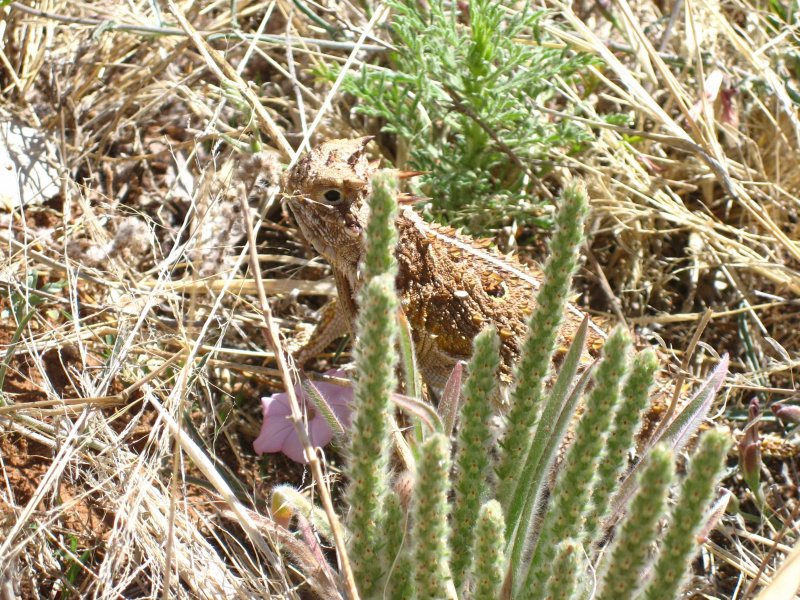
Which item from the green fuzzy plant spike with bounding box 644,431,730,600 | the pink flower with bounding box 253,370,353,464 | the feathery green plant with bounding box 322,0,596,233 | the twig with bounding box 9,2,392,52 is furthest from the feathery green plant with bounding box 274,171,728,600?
the twig with bounding box 9,2,392,52

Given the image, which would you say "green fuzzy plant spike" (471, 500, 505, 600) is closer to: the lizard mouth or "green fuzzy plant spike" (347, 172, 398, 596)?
"green fuzzy plant spike" (347, 172, 398, 596)

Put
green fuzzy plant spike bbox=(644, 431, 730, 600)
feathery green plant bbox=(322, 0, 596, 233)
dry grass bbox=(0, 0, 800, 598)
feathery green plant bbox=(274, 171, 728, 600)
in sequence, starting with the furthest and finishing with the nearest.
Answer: feathery green plant bbox=(322, 0, 596, 233) < dry grass bbox=(0, 0, 800, 598) < feathery green plant bbox=(274, 171, 728, 600) < green fuzzy plant spike bbox=(644, 431, 730, 600)

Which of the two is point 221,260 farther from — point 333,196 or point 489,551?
point 489,551

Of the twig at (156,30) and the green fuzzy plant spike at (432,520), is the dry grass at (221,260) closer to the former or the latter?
the twig at (156,30)

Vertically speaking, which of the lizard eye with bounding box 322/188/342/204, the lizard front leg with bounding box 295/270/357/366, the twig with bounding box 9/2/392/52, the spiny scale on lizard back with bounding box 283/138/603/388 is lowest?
the lizard front leg with bounding box 295/270/357/366

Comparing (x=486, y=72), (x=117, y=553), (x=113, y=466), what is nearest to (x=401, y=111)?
(x=486, y=72)

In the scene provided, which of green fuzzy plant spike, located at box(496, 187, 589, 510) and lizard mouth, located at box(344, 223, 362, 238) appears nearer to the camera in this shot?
green fuzzy plant spike, located at box(496, 187, 589, 510)
